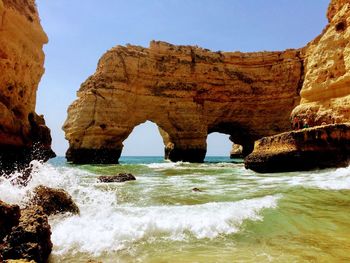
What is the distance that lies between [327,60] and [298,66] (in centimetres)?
1964

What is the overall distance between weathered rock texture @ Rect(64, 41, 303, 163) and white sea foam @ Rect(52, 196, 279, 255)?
1091 inches

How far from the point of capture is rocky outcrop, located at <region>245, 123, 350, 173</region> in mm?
15258

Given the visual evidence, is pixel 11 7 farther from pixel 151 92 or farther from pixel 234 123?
pixel 234 123

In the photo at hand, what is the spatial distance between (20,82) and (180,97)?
2503cm

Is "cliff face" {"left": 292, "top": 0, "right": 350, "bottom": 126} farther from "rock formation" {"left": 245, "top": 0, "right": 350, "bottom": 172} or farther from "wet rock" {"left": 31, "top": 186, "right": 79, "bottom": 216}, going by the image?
"wet rock" {"left": 31, "top": 186, "right": 79, "bottom": 216}

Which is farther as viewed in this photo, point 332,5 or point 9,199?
point 332,5

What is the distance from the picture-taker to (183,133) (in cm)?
3784

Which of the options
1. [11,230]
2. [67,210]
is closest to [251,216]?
[67,210]

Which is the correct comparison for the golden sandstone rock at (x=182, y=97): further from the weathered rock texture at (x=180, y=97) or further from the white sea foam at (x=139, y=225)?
the white sea foam at (x=139, y=225)

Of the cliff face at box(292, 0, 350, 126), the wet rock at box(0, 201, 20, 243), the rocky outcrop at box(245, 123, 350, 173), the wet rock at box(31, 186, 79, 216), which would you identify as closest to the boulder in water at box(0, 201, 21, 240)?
the wet rock at box(0, 201, 20, 243)

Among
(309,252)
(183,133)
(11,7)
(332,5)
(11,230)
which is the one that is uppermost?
(332,5)

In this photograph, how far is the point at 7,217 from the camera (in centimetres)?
402

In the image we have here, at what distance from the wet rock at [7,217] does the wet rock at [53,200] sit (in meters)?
2.38

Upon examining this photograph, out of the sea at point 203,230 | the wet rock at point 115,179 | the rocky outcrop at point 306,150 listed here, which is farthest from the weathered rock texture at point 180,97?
the sea at point 203,230
